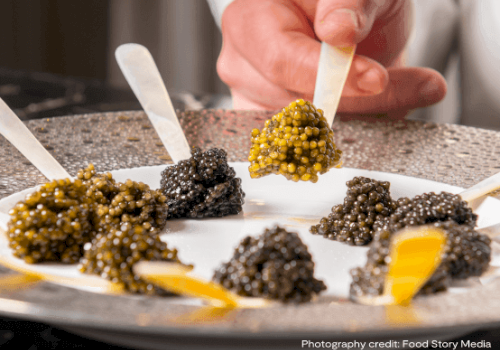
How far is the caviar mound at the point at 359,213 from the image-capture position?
64 cm

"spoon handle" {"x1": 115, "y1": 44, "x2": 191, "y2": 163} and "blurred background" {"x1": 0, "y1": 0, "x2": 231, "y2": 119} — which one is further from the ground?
"spoon handle" {"x1": 115, "y1": 44, "x2": 191, "y2": 163}

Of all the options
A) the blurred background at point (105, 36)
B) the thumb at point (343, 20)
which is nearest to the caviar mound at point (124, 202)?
the thumb at point (343, 20)

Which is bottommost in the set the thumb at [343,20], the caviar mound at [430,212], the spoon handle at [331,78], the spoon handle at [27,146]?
the spoon handle at [27,146]

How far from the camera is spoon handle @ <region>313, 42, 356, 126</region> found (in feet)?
3.11

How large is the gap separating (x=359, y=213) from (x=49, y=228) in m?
0.40

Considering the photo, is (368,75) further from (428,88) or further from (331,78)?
(428,88)

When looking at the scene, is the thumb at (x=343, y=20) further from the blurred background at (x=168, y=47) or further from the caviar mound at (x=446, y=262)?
the blurred background at (x=168, y=47)

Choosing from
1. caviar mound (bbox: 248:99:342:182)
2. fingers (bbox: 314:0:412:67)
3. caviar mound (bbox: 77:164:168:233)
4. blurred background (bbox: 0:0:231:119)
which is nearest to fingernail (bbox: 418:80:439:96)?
fingers (bbox: 314:0:412:67)

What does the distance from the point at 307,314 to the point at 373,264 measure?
12 centimetres

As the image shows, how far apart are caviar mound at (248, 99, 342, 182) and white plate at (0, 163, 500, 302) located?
9 cm

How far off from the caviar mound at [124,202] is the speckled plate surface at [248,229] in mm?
44

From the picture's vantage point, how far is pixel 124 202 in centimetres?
64

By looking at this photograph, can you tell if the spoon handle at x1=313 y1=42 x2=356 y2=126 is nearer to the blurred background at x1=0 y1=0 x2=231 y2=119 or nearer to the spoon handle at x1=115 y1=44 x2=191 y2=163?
the spoon handle at x1=115 y1=44 x2=191 y2=163

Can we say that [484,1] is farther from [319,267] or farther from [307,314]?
[307,314]
